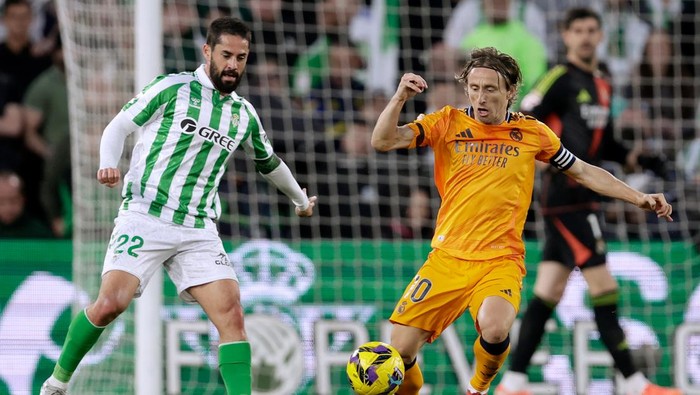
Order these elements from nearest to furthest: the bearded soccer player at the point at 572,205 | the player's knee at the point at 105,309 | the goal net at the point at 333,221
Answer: the player's knee at the point at 105,309, the bearded soccer player at the point at 572,205, the goal net at the point at 333,221

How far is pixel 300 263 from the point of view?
32.8 feet

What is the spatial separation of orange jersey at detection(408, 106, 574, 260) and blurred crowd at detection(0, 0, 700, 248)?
376 cm

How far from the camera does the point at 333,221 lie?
423 inches

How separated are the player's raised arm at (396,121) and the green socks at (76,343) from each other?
5.92ft

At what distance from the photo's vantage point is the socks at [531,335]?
879 cm

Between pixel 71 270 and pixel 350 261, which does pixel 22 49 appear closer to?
pixel 71 270

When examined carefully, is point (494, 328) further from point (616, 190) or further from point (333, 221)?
point (333, 221)

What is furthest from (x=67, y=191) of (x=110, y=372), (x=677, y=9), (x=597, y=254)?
(x=677, y=9)

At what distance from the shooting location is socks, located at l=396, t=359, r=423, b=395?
22.8 feet

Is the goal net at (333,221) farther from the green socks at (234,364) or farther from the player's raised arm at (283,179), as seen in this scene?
the green socks at (234,364)

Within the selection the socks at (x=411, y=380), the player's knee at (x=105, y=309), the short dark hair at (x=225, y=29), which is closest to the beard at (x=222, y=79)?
the short dark hair at (x=225, y=29)

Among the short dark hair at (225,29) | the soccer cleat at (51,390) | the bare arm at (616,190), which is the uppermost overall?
the short dark hair at (225,29)

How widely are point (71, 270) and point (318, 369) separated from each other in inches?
82.0

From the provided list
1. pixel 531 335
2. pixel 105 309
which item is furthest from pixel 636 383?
pixel 105 309
